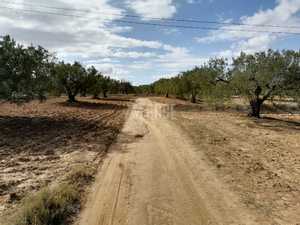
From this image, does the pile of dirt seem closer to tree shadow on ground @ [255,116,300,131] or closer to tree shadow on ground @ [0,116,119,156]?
tree shadow on ground @ [255,116,300,131]

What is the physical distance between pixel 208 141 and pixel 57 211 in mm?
7618

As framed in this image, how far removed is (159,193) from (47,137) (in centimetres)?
733

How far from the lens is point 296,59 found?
18.2m

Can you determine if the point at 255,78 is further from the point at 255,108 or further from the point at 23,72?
the point at 23,72

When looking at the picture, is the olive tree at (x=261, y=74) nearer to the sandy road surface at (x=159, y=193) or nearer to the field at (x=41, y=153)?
the field at (x=41, y=153)

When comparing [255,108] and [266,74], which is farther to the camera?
[255,108]

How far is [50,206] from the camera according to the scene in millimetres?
4820

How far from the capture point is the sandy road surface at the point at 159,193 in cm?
462

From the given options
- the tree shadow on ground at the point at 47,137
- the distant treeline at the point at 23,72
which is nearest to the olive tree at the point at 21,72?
the distant treeline at the point at 23,72

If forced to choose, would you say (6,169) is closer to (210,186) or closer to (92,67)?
(210,186)

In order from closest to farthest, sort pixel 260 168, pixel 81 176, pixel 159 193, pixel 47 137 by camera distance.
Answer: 1. pixel 159 193
2. pixel 81 176
3. pixel 260 168
4. pixel 47 137

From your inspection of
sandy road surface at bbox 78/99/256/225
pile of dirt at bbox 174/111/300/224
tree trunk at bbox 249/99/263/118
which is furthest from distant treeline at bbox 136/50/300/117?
sandy road surface at bbox 78/99/256/225

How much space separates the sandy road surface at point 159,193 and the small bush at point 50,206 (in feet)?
0.99

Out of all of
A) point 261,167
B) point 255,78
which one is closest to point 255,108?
point 255,78
